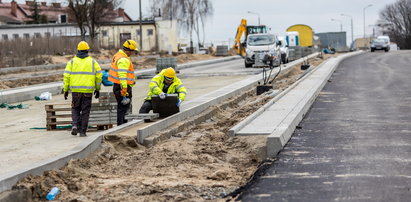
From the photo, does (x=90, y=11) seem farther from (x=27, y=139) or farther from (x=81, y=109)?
(x=81, y=109)

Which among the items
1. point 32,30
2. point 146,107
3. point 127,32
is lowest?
point 146,107

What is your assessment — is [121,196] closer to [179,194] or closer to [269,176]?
[179,194]

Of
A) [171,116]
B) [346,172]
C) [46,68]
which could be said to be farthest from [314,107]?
[46,68]

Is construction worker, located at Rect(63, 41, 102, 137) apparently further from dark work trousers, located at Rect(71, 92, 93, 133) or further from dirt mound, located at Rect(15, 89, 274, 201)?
dirt mound, located at Rect(15, 89, 274, 201)

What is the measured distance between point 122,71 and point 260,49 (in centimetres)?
2909

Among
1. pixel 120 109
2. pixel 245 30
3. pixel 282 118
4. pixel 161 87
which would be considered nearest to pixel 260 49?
pixel 245 30

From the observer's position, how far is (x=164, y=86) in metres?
15.5

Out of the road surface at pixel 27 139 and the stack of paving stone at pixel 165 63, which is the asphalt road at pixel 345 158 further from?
the stack of paving stone at pixel 165 63

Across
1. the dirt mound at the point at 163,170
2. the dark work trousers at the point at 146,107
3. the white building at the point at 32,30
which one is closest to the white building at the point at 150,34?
the white building at the point at 32,30

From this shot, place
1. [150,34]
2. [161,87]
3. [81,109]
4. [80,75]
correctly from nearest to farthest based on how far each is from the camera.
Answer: [80,75], [81,109], [161,87], [150,34]

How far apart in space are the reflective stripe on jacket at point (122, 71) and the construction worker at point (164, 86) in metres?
0.64

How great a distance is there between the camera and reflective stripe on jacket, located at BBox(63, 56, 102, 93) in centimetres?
1380

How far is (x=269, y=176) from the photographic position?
9.39 m

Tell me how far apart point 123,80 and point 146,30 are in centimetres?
7252
